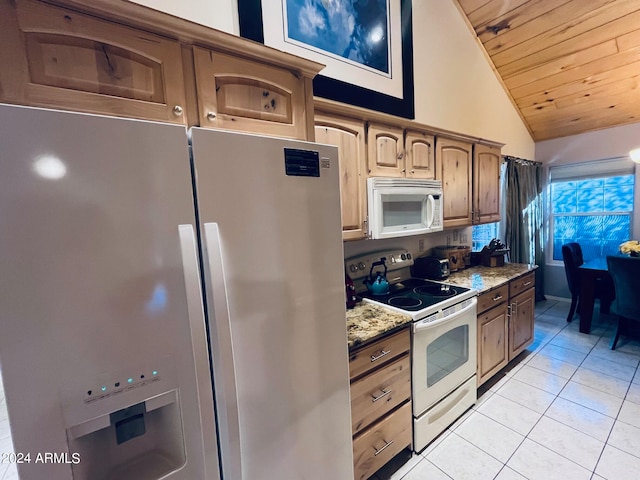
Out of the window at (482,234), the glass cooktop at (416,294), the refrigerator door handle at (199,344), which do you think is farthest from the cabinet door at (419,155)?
the refrigerator door handle at (199,344)

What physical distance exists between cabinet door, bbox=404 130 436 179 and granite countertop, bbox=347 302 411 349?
102 centimetres

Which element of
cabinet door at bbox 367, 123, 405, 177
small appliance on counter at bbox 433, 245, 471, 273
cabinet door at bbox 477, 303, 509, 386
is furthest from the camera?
small appliance on counter at bbox 433, 245, 471, 273

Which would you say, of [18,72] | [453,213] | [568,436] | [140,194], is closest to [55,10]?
[18,72]

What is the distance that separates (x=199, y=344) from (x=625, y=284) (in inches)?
150

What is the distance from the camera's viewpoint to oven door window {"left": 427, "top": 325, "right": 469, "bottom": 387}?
1824mm

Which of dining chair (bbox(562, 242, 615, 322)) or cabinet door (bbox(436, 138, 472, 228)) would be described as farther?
dining chair (bbox(562, 242, 615, 322))

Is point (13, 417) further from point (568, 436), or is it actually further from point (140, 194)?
point (568, 436)

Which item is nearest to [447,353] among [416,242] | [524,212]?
[416,242]

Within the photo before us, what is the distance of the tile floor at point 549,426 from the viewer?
1663mm

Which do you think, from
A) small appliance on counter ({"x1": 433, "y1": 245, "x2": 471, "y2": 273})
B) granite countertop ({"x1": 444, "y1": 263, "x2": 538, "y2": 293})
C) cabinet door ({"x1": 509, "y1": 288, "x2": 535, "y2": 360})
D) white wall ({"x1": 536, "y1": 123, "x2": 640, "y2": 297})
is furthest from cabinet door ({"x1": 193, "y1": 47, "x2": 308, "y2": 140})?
white wall ({"x1": 536, "y1": 123, "x2": 640, "y2": 297})

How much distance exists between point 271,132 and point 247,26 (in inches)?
38.3

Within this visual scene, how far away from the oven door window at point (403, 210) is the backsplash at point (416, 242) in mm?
326

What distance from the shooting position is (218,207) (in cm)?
84

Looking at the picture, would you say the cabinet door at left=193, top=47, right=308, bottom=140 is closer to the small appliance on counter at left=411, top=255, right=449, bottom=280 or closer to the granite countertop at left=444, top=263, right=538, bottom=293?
the small appliance on counter at left=411, top=255, right=449, bottom=280
